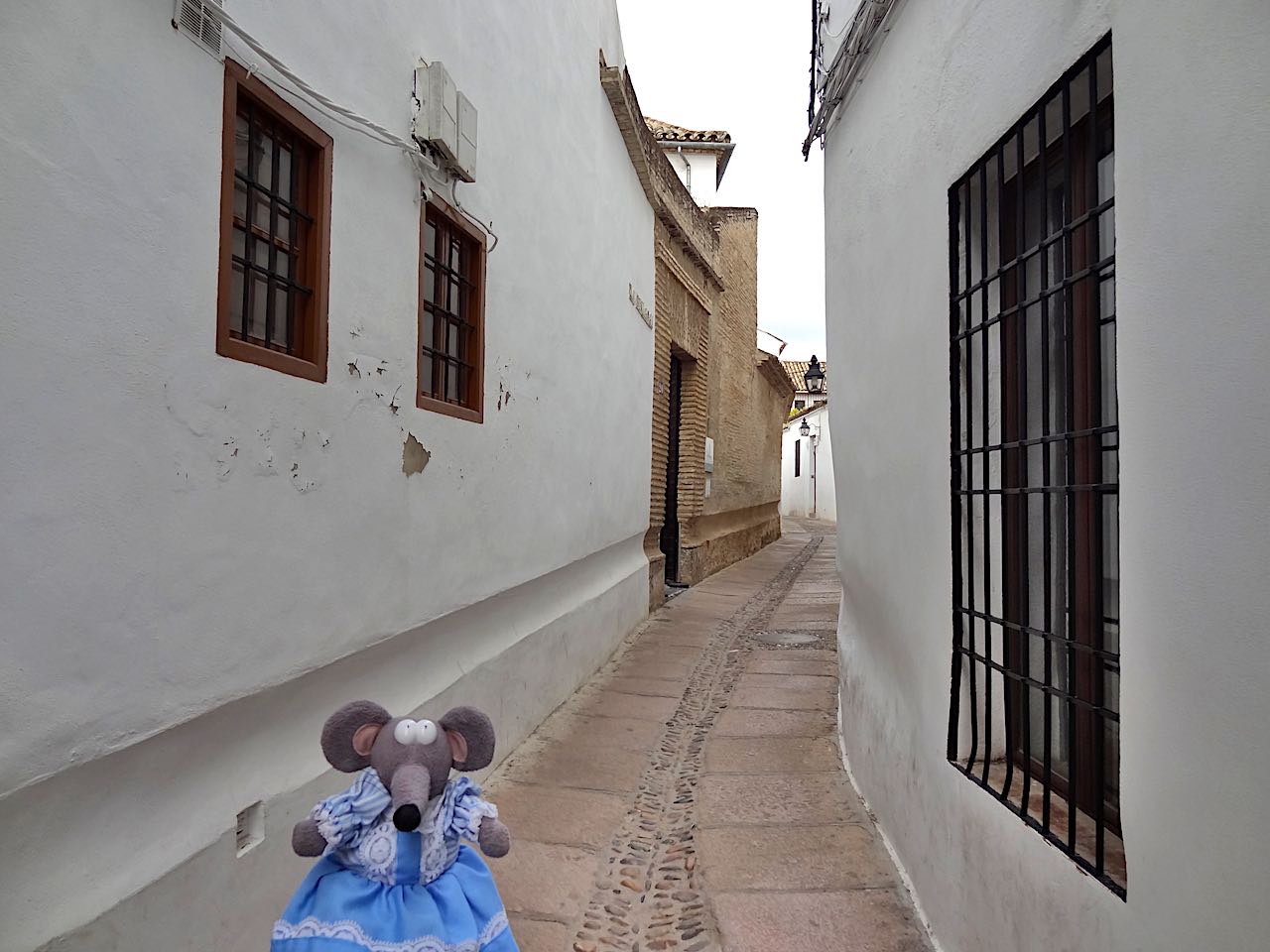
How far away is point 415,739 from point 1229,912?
151cm

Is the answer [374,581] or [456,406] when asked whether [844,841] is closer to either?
[374,581]

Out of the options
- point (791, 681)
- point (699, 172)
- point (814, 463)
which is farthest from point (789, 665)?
point (814, 463)

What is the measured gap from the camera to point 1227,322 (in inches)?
58.7

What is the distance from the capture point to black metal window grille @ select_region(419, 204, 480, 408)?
373 centimetres

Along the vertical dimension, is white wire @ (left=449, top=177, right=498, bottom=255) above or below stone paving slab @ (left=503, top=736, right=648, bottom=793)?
above

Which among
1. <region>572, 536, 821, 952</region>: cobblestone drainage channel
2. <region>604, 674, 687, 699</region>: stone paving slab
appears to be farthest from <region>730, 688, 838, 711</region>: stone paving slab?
<region>604, 674, 687, 699</region>: stone paving slab

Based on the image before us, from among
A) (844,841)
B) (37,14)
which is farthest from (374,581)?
(844,841)

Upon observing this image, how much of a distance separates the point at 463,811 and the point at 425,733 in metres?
0.20

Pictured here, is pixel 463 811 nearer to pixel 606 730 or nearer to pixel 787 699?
pixel 606 730

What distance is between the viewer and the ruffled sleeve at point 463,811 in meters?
1.94

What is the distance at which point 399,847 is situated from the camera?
6.19ft

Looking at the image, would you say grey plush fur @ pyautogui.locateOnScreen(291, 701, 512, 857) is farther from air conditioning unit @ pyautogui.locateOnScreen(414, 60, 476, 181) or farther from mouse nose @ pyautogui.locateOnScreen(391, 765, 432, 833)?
air conditioning unit @ pyautogui.locateOnScreen(414, 60, 476, 181)

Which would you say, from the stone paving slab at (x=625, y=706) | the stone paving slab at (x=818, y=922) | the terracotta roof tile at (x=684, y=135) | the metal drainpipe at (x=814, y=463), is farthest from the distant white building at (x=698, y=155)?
the metal drainpipe at (x=814, y=463)

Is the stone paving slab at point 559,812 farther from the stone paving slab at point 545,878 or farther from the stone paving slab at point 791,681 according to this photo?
the stone paving slab at point 791,681
